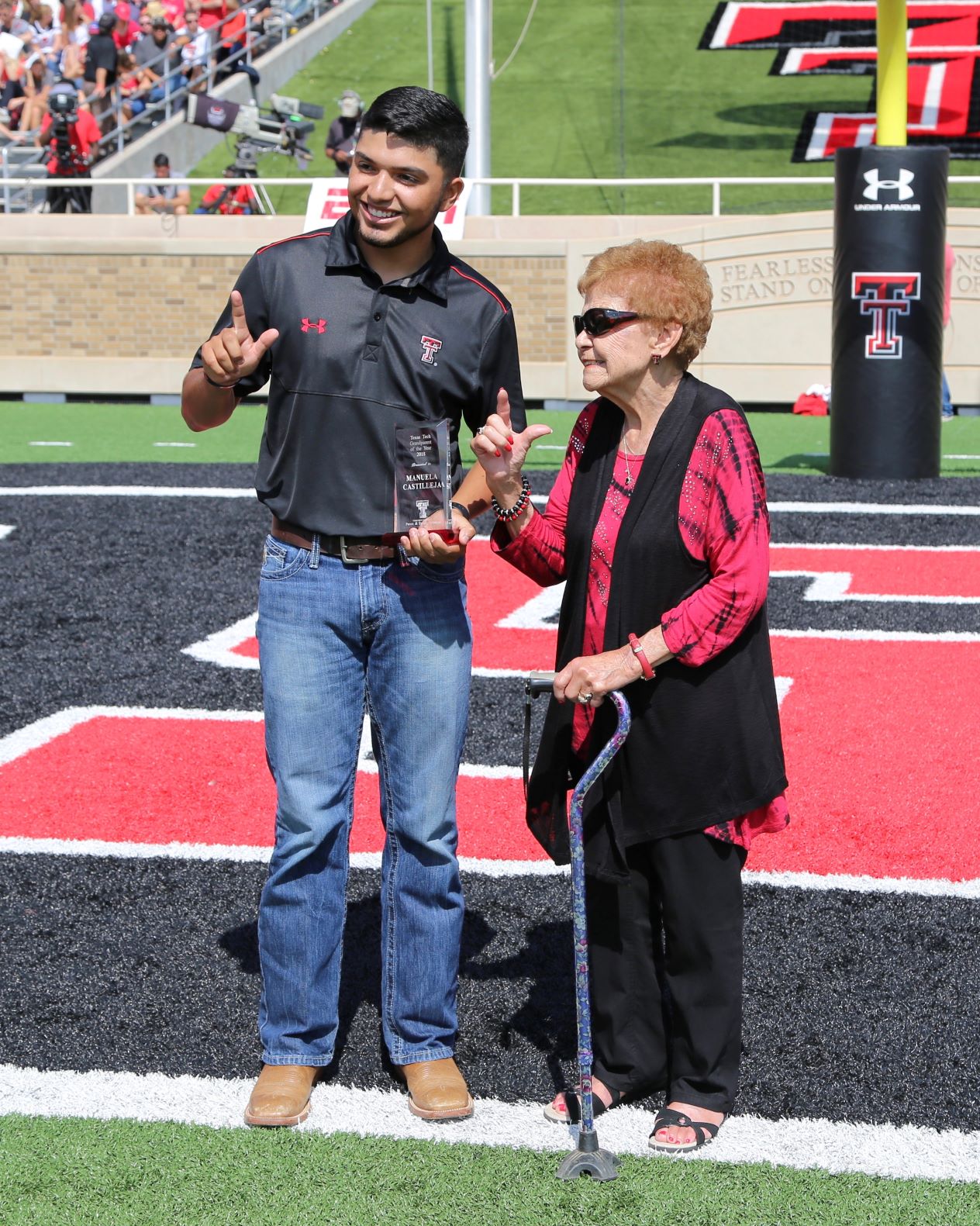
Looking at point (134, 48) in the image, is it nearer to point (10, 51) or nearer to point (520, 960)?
point (10, 51)

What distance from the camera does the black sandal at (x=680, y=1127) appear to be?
11.4 ft

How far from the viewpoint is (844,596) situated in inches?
348

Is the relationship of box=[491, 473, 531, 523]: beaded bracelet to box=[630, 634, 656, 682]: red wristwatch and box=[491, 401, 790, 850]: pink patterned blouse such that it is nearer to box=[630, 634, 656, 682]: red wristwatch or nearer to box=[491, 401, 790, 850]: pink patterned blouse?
box=[491, 401, 790, 850]: pink patterned blouse

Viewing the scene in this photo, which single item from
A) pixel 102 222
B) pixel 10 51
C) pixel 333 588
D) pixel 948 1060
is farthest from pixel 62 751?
pixel 10 51

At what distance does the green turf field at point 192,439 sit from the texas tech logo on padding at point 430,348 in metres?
9.74

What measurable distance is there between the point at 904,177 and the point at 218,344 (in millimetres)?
9587

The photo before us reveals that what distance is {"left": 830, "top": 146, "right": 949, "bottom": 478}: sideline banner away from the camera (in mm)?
12016

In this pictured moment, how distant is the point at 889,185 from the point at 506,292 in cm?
607

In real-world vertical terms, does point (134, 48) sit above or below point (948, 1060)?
above

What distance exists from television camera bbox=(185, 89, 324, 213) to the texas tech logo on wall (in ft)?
32.7

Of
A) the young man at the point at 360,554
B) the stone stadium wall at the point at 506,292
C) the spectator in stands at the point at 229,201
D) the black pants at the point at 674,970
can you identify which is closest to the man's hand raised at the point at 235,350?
the young man at the point at 360,554

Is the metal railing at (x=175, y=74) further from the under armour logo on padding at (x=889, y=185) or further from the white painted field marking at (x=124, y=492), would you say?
the under armour logo on padding at (x=889, y=185)

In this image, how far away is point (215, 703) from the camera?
7.06 metres

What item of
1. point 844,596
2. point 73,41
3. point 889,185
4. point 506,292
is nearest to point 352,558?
point 844,596
